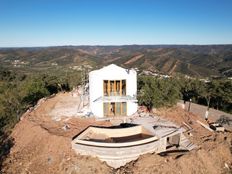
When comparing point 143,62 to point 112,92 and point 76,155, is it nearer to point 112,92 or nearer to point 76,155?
point 112,92

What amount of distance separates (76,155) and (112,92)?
360 inches

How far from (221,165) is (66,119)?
15.7 metres

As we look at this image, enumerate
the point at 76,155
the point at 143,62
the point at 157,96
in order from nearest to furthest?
→ the point at 76,155, the point at 157,96, the point at 143,62

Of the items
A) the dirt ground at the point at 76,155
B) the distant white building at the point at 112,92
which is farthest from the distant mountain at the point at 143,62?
the dirt ground at the point at 76,155

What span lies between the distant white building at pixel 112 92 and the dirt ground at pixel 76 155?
2.13 m

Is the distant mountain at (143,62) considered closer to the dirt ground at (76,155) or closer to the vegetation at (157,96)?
the vegetation at (157,96)

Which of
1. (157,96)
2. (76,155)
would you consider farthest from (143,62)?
(76,155)

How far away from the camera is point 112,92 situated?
26.1 m

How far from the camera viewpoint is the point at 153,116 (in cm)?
2608

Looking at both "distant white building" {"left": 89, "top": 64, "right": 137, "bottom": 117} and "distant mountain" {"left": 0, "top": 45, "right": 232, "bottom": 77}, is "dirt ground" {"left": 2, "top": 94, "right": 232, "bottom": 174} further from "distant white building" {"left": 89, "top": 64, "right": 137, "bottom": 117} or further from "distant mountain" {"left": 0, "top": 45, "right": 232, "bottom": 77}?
"distant mountain" {"left": 0, "top": 45, "right": 232, "bottom": 77}

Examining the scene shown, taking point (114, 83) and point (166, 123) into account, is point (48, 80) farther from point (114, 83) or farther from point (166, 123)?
point (166, 123)

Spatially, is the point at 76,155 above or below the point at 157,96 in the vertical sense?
below

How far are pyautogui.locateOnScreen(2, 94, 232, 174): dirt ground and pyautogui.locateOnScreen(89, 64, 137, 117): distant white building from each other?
7.00 feet

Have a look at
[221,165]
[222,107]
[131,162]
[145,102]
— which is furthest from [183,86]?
[131,162]
